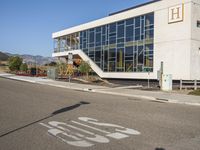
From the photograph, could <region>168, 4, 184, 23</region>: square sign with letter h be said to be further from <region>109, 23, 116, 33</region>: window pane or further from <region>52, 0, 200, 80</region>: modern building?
<region>109, 23, 116, 33</region>: window pane

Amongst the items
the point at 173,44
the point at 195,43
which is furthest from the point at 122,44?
the point at 195,43

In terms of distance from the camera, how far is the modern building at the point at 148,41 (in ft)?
91.6

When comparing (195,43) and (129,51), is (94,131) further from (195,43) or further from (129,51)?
(129,51)

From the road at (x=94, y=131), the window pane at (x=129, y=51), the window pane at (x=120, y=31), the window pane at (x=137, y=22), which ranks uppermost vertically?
the window pane at (x=137, y=22)

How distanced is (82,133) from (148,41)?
85.5 ft

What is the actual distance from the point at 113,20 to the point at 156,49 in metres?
9.67

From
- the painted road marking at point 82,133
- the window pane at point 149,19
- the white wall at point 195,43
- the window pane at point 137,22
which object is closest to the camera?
the painted road marking at point 82,133

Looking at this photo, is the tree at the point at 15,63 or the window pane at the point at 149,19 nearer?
the window pane at the point at 149,19

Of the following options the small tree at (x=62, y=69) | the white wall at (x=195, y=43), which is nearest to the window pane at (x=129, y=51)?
the white wall at (x=195, y=43)

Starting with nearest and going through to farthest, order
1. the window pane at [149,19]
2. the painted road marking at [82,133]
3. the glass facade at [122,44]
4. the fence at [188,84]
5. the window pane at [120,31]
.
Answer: the painted road marking at [82,133] → the fence at [188,84] → the window pane at [149,19] → the glass facade at [122,44] → the window pane at [120,31]

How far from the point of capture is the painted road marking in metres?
6.66

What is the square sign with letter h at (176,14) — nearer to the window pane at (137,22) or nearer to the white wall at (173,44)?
the white wall at (173,44)

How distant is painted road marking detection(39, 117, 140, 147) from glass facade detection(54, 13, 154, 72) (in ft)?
71.8

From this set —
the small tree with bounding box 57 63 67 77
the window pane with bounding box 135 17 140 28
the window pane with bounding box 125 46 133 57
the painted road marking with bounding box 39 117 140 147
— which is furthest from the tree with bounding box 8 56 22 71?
the painted road marking with bounding box 39 117 140 147
